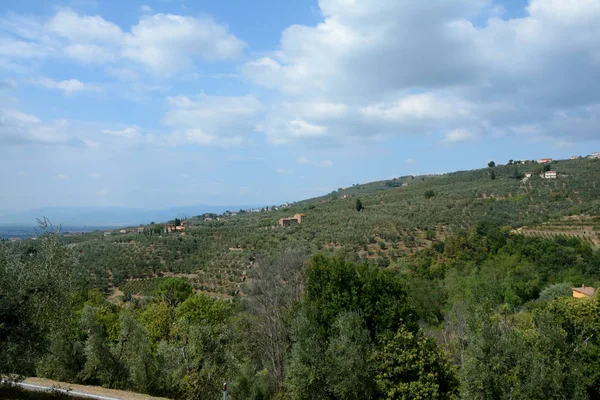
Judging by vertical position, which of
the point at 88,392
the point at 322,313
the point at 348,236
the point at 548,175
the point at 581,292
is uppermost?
the point at 548,175

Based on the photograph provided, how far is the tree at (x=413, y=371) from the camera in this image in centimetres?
1725

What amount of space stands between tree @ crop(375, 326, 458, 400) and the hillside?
2163cm

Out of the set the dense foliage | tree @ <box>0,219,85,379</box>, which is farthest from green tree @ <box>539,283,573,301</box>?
tree @ <box>0,219,85,379</box>

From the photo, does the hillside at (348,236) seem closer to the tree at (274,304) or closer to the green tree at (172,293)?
the green tree at (172,293)

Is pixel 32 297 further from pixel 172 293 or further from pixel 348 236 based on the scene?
pixel 348 236

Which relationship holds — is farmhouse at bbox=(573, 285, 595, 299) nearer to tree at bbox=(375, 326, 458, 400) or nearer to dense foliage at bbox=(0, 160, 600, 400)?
dense foliage at bbox=(0, 160, 600, 400)

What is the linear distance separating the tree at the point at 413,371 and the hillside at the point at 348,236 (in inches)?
852

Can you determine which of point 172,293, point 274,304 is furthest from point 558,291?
point 172,293

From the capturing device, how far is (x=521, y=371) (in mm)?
14406

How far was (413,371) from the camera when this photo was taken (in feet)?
58.6

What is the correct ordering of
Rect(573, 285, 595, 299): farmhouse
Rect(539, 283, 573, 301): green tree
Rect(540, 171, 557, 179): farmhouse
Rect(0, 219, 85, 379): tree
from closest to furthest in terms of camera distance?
1. Rect(0, 219, 85, 379): tree
2. Rect(573, 285, 595, 299): farmhouse
3. Rect(539, 283, 573, 301): green tree
4. Rect(540, 171, 557, 179): farmhouse

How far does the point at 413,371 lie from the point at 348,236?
3601cm

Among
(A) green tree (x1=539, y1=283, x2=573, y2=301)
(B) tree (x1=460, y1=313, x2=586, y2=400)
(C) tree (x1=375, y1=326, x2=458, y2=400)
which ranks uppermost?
(B) tree (x1=460, y1=313, x2=586, y2=400)

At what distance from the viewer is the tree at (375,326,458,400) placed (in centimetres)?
1725
